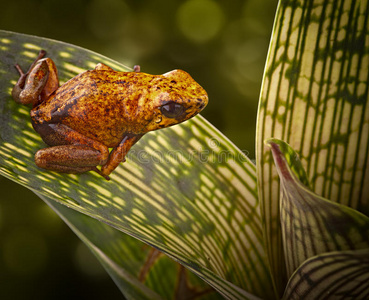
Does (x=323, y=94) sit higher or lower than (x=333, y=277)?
higher

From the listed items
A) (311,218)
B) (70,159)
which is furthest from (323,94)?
(70,159)

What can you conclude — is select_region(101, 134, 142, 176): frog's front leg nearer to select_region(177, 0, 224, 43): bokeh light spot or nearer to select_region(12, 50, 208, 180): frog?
select_region(12, 50, 208, 180): frog

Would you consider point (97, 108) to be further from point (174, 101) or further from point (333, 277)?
point (333, 277)

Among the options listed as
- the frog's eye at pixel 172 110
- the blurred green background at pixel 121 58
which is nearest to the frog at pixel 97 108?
the frog's eye at pixel 172 110

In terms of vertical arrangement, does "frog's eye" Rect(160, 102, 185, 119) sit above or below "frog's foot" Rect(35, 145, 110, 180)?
above

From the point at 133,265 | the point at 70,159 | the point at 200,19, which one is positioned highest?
the point at 200,19

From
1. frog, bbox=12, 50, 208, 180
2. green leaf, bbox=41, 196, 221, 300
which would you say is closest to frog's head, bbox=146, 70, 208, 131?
frog, bbox=12, 50, 208, 180

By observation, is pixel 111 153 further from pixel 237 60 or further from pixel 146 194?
pixel 237 60
